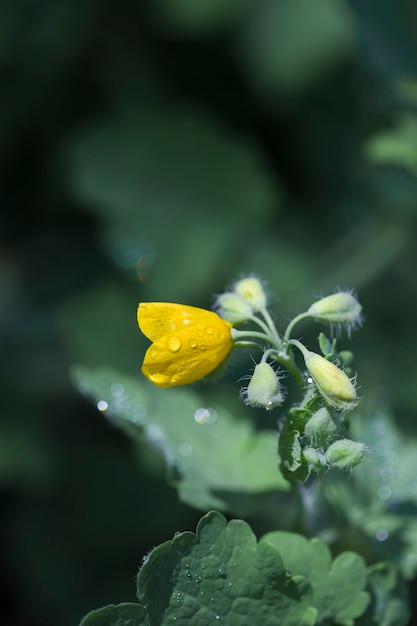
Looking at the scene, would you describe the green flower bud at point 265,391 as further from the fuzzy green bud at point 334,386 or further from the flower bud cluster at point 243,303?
the flower bud cluster at point 243,303

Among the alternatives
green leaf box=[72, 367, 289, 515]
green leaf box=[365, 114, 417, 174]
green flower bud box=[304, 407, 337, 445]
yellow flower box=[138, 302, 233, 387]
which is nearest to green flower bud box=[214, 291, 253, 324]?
yellow flower box=[138, 302, 233, 387]

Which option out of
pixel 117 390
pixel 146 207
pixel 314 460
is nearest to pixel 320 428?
pixel 314 460

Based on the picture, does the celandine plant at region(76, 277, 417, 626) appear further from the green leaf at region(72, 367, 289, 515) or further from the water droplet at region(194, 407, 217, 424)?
the water droplet at region(194, 407, 217, 424)

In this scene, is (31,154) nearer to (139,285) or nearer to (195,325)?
(139,285)

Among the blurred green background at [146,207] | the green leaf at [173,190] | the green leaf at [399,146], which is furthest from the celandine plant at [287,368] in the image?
the green leaf at [173,190]

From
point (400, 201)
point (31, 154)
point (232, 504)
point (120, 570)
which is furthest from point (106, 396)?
point (31, 154)
